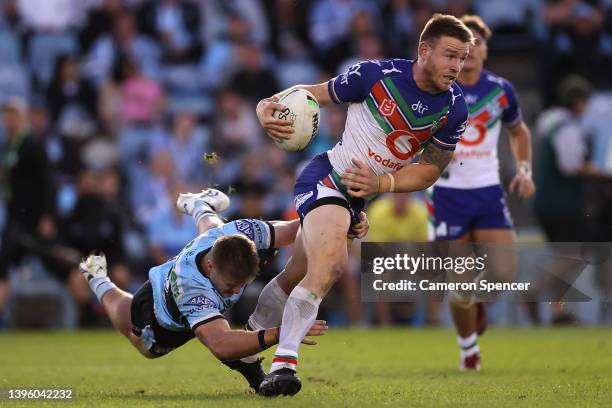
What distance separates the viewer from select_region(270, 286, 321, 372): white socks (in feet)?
24.7

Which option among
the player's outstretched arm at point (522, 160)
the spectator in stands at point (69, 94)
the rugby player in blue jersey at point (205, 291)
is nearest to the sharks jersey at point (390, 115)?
the rugby player in blue jersey at point (205, 291)

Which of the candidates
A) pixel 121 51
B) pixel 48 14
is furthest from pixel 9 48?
pixel 121 51

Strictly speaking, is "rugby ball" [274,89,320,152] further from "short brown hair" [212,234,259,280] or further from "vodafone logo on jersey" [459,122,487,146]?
"vodafone logo on jersey" [459,122,487,146]

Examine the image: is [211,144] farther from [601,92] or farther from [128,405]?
[128,405]

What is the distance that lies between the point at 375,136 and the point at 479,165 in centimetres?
278

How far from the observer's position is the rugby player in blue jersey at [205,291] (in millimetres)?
7582

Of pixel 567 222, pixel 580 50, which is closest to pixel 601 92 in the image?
pixel 580 50

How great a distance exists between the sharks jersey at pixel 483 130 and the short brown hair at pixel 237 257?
3.56 meters

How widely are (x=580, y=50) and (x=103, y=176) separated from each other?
7308 mm

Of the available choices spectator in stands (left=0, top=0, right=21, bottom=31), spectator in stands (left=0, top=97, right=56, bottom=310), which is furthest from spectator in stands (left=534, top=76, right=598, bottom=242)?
spectator in stands (left=0, top=0, right=21, bottom=31)

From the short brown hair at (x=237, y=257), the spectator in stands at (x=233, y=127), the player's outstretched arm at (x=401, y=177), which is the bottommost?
the spectator in stands at (x=233, y=127)

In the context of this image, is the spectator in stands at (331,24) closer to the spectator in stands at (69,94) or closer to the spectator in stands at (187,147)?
the spectator in stands at (187,147)

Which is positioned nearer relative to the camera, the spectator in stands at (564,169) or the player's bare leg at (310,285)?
the player's bare leg at (310,285)

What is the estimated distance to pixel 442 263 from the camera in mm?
9336
